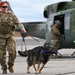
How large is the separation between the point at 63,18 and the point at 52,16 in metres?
0.66

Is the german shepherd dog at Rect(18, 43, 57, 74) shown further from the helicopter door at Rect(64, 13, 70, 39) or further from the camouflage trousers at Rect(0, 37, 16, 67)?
the helicopter door at Rect(64, 13, 70, 39)

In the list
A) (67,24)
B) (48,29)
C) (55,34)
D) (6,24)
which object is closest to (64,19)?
(67,24)

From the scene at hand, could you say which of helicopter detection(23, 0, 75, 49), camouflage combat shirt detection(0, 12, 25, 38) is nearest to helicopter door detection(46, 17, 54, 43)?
helicopter detection(23, 0, 75, 49)

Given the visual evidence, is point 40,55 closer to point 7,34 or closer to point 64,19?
point 7,34

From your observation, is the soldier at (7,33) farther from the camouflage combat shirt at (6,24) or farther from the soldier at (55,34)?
the soldier at (55,34)

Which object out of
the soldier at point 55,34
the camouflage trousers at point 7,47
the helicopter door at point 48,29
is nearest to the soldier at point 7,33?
the camouflage trousers at point 7,47

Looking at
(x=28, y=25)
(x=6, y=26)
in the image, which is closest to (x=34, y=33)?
(x=28, y=25)

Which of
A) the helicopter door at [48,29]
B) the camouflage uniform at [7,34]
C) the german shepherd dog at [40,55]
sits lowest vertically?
the helicopter door at [48,29]

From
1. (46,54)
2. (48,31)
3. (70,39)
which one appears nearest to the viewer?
(46,54)

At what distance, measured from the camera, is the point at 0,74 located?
11125 millimetres

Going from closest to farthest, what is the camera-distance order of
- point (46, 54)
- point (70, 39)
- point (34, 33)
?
point (46, 54) → point (70, 39) → point (34, 33)

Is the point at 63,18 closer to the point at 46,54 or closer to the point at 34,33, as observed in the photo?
the point at 34,33

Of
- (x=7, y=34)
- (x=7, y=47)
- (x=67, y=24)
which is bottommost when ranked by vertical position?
(x=67, y=24)

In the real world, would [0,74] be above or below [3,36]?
below
